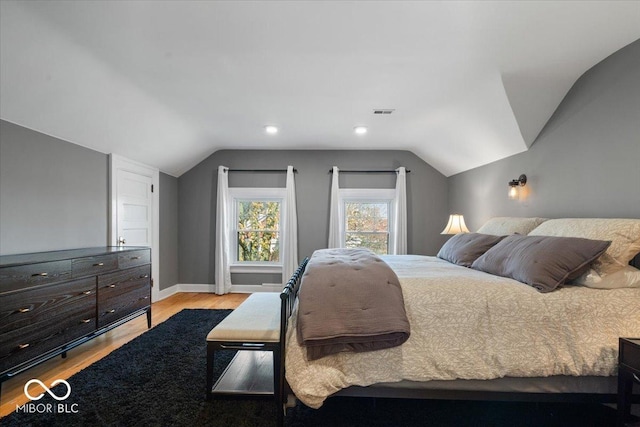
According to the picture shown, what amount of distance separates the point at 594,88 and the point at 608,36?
17.2 inches

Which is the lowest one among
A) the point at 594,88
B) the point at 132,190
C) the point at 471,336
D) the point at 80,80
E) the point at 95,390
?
the point at 95,390

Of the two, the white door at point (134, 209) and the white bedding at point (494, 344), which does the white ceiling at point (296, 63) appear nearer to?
the white door at point (134, 209)

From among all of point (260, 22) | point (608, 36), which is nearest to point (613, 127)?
point (608, 36)

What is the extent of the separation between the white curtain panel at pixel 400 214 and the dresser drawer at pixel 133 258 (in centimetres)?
341

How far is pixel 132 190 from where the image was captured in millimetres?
3775

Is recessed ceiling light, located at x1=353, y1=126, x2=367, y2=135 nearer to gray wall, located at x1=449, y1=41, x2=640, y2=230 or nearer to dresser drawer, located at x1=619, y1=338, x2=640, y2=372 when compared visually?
gray wall, located at x1=449, y1=41, x2=640, y2=230

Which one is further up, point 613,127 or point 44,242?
point 613,127

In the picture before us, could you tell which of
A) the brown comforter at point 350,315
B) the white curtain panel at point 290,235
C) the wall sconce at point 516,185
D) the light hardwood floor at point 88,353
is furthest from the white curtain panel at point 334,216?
the brown comforter at point 350,315

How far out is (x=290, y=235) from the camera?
4.66 metres

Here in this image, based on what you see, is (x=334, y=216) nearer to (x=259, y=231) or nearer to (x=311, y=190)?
(x=311, y=190)

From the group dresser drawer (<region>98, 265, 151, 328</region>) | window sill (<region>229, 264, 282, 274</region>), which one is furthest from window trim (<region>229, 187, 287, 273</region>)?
dresser drawer (<region>98, 265, 151, 328</region>)

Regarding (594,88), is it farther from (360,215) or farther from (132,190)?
(132,190)

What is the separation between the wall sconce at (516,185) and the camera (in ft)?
9.81

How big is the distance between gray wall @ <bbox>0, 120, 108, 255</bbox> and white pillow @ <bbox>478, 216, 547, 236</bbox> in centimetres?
413
